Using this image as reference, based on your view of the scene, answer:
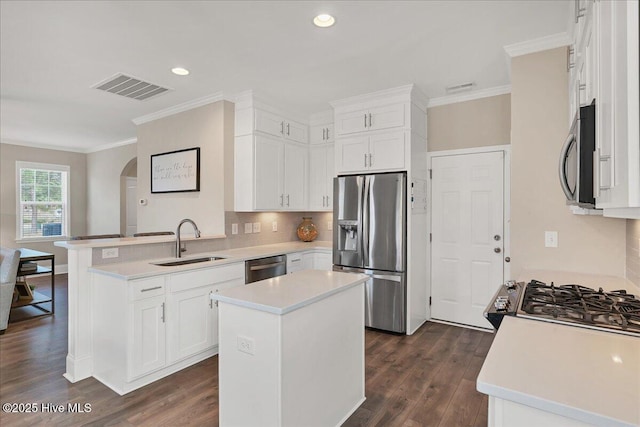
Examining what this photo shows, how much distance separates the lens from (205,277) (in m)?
3.04

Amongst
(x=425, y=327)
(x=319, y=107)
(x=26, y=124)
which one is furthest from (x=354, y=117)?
(x=26, y=124)

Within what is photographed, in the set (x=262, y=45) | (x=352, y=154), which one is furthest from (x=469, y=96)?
(x=262, y=45)

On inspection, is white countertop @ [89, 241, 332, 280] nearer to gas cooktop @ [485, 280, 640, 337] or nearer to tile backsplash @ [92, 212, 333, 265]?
tile backsplash @ [92, 212, 333, 265]

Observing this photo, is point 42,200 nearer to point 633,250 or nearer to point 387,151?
point 387,151

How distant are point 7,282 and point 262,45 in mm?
3669

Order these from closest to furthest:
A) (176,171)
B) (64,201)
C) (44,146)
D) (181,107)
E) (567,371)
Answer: (567,371), (181,107), (176,171), (44,146), (64,201)

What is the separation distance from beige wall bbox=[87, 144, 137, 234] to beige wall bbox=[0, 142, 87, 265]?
5.8 inches

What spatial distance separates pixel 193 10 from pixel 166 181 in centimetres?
275

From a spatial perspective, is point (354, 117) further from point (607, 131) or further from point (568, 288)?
point (607, 131)

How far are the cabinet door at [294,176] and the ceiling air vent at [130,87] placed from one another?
1.58 meters

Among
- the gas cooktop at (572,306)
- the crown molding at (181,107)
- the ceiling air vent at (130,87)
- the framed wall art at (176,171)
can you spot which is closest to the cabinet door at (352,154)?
the crown molding at (181,107)

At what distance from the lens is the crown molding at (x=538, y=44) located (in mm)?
2529

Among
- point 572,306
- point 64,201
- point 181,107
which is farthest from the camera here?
point 64,201

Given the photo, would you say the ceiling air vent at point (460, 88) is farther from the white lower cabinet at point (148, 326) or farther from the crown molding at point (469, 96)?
the white lower cabinet at point (148, 326)
